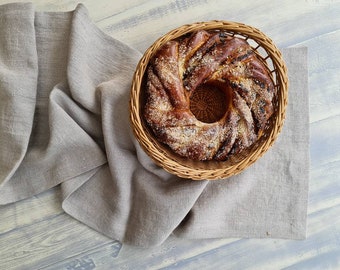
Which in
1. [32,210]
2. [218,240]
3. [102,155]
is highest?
[102,155]

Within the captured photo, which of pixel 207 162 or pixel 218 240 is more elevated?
pixel 207 162

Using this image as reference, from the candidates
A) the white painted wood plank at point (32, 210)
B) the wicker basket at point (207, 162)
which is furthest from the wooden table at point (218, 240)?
the wicker basket at point (207, 162)

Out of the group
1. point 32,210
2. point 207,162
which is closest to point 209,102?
point 207,162

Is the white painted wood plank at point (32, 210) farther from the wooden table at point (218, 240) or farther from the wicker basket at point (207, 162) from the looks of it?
the wicker basket at point (207, 162)

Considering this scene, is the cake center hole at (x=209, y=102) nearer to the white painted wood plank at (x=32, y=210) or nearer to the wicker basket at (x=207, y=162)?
the wicker basket at (x=207, y=162)

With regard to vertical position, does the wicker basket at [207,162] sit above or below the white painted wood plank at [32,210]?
above

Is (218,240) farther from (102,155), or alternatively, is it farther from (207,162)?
(102,155)

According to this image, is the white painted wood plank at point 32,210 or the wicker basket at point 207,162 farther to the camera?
the white painted wood plank at point 32,210
